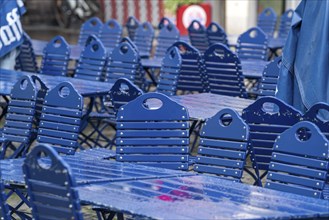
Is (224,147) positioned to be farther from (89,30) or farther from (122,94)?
(89,30)

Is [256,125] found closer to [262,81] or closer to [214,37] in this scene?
[262,81]

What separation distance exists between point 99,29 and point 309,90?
6877 mm

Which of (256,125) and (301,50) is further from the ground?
(301,50)

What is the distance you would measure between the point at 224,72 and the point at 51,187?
4917mm

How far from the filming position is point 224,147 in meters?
6.71

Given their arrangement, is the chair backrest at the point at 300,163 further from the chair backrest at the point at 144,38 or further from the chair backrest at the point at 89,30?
the chair backrest at the point at 89,30

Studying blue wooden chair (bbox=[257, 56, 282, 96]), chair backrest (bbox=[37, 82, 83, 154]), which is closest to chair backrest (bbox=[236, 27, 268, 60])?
blue wooden chair (bbox=[257, 56, 282, 96])

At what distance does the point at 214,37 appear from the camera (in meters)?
13.0

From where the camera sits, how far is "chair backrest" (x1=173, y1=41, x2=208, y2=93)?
10211 mm

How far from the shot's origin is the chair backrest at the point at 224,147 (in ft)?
21.7

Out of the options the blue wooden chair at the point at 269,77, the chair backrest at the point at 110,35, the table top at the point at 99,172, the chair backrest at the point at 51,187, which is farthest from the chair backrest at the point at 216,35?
the chair backrest at the point at 51,187

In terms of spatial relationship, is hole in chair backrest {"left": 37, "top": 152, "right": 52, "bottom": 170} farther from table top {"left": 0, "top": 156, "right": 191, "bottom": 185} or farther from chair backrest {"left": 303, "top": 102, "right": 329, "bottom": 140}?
chair backrest {"left": 303, "top": 102, "right": 329, "bottom": 140}

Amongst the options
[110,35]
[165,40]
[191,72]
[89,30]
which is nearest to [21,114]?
[191,72]

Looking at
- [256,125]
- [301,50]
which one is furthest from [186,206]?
[301,50]
